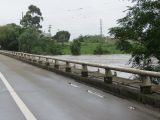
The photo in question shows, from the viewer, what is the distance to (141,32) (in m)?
23.7

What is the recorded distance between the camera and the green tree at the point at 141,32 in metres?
22.9

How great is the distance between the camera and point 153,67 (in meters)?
23.5

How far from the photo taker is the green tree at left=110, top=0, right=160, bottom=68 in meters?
22.9

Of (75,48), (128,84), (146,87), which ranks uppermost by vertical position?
(146,87)

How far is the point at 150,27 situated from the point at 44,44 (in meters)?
107

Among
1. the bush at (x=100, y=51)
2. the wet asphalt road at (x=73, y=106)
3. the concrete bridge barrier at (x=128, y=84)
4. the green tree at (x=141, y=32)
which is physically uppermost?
the green tree at (x=141, y=32)

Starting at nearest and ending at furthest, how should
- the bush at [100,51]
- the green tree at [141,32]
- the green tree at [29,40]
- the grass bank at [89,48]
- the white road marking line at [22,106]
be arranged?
the white road marking line at [22,106] → the green tree at [141,32] → the green tree at [29,40] → the bush at [100,51] → the grass bank at [89,48]

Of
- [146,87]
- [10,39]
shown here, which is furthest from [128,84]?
[10,39]

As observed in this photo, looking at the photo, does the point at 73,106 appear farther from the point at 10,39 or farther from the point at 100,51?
the point at 10,39

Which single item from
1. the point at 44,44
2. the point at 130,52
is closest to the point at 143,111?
the point at 130,52

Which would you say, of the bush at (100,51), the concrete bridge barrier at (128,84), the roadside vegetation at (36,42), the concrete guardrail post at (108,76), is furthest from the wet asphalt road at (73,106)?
the bush at (100,51)

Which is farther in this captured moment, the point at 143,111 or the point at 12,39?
the point at 12,39

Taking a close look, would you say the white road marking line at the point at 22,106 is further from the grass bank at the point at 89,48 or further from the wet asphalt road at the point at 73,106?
the grass bank at the point at 89,48

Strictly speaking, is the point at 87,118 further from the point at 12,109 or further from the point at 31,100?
the point at 31,100
